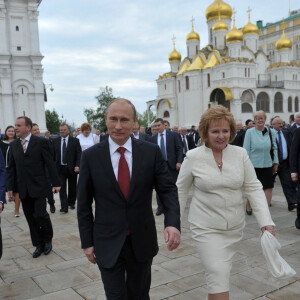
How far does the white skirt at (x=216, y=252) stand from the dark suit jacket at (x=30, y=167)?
2884 millimetres

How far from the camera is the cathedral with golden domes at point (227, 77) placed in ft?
149

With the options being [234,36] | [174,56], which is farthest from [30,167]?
[174,56]

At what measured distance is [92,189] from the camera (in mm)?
2496

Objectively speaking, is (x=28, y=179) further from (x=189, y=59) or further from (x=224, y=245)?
(x=189, y=59)

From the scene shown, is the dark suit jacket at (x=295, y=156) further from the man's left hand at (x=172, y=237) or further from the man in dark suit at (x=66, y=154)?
the man in dark suit at (x=66, y=154)

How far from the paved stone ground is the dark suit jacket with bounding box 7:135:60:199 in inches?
38.6

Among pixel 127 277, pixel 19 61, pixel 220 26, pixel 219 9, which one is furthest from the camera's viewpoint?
pixel 219 9

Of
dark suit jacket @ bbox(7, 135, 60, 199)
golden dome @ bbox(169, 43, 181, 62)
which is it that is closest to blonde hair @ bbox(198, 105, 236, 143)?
dark suit jacket @ bbox(7, 135, 60, 199)

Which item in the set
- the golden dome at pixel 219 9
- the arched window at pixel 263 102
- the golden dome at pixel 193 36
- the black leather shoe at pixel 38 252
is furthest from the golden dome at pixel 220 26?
the black leather shoe at pixel 38 252

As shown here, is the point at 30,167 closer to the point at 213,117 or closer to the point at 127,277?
the point at 127,277

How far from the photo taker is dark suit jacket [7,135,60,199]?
192 inches

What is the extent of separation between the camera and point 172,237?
7.95ft

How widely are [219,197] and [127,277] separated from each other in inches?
36.5

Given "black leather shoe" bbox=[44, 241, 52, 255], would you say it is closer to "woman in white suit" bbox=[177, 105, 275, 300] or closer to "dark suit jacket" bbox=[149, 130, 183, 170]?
"woman in white suit" bbox=[177, 105, 275, 300]
